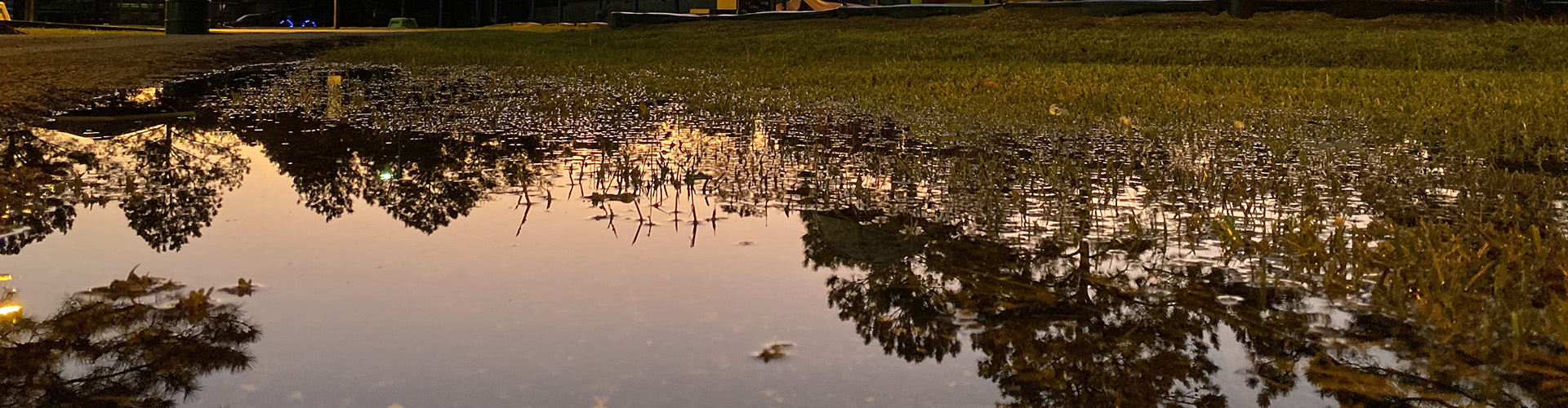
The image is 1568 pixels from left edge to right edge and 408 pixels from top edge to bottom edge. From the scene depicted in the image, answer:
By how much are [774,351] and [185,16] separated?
2795 cm

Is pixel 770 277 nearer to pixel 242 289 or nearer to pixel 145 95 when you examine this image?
pixel 242 289

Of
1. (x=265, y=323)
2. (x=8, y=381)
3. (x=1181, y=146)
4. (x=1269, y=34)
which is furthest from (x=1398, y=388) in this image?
(x=1269, y=34)

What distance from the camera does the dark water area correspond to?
2980 millimetres

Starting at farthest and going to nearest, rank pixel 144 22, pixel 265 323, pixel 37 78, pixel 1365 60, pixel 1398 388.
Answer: pixel 144 22
pixel 1365 60
pixel 37 78
pixel 265 323
pixel 1398 388

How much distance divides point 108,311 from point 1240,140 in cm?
618

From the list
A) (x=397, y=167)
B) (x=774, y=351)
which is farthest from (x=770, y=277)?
(x=397, y=167)

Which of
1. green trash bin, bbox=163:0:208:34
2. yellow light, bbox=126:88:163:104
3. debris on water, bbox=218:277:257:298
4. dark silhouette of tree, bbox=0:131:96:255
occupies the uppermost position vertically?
green trash bin, bbox=163:0:208:34

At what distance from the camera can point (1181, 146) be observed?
295 inches

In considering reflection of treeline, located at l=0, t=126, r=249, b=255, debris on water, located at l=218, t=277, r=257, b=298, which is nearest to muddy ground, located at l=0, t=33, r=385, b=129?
reflection of treeline, located at l=0, t=126, r=249, b=255

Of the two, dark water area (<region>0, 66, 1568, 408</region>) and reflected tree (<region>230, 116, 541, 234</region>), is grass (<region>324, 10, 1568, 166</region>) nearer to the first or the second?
dark water area (<region>0, 66, 1568, 408</region>)

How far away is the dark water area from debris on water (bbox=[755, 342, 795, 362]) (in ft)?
0.05

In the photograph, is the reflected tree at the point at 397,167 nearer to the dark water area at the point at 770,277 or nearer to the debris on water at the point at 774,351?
the dark water area at the point at 770,277

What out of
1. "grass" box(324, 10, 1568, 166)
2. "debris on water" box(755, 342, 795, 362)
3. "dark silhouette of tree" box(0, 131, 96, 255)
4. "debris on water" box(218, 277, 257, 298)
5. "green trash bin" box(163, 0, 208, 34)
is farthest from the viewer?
"green trash bin" box(163, 0, 208, 34)

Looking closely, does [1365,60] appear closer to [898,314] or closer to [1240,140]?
[1240,140]
